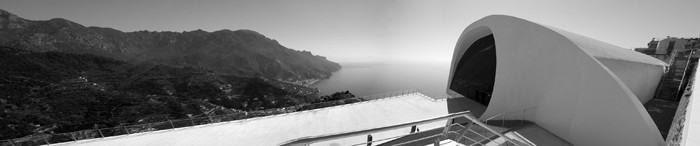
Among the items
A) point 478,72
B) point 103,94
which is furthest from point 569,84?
point 103,94

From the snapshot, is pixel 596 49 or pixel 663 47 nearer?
pixel 596 49

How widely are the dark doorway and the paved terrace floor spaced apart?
7.47 ft

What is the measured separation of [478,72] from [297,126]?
503 inches

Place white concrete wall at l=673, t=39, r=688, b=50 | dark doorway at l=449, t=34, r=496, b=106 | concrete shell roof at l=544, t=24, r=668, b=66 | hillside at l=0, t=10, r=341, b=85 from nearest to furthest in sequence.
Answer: concrete shell roof at l=544, t=24, r=668, b=66 → dark doorway at l=449, t=34, r=496, b=106 → white concrete wall at l=673, t=39, r=688, b=50 → hillside at l=0, t=10, r=341, b=85

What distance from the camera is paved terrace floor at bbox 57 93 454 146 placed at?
35.8 feet

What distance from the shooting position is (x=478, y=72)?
1599cm

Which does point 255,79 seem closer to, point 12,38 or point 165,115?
point 165,115

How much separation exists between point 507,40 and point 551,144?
564 cm

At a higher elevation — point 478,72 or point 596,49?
point 596,49

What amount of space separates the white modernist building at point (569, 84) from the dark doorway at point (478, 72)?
9 centimetres

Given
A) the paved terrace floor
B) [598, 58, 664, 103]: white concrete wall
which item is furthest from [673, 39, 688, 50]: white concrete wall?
the paved terrace floor

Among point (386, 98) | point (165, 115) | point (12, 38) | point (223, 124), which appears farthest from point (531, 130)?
point (12, 38)

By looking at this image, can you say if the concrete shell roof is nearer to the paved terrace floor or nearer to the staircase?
the staircase

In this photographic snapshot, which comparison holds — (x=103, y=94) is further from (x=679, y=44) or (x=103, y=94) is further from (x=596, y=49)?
(x=679, y=44)
